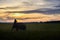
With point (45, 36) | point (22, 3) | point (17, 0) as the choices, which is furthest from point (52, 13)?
point (17, 0)

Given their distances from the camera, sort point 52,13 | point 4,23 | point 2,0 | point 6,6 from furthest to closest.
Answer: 1. point 2,0
2. point 6,6
3. point 52,13
4. point 4,23

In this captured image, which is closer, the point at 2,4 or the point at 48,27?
the point at 48,27

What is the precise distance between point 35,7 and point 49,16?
0.17 metres

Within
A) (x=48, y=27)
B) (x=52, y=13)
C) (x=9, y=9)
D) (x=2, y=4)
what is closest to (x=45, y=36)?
(x=48, y=27)

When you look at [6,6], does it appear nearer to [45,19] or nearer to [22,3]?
[22,3]

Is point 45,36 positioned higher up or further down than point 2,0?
further down

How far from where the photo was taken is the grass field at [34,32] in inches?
28.5

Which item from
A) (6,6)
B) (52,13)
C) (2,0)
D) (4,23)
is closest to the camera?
(4,23)

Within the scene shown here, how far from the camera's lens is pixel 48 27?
0.73 m

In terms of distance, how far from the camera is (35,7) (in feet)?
3.04

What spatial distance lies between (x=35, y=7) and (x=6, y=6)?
0.20 meters

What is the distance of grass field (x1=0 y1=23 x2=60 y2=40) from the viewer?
2.37ft

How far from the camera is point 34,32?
72 cm

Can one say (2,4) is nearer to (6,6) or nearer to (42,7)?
(6,6)
